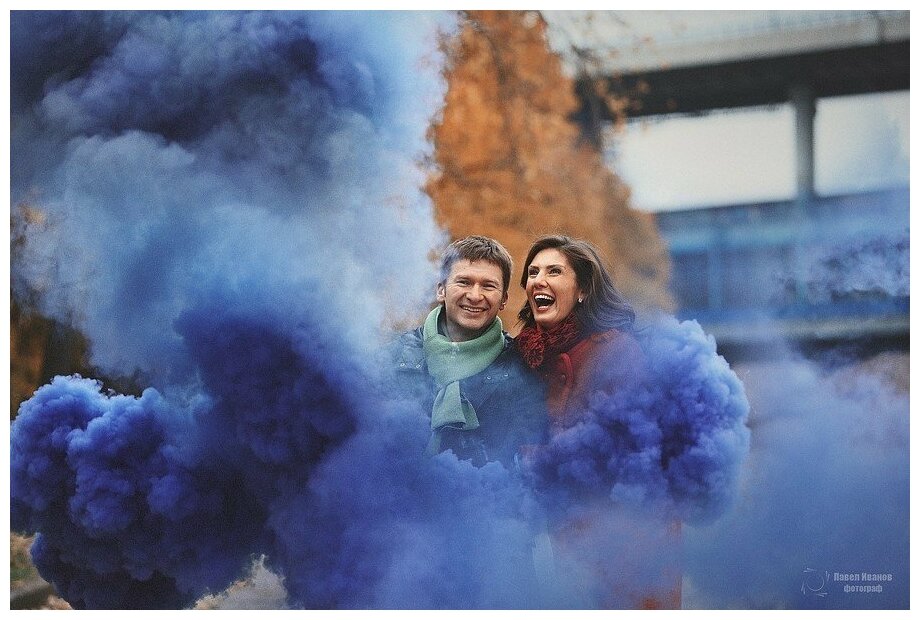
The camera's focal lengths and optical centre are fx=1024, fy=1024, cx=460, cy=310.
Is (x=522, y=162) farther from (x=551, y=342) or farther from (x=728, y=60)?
(x=728, y=60)

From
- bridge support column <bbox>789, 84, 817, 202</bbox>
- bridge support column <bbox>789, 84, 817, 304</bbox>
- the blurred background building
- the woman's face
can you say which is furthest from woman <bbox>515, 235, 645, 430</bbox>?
bridge support column <bbox>789, 84, 817, 202</bbox>

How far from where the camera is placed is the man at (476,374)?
13.1 feet

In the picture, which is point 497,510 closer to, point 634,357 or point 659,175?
point 634,357

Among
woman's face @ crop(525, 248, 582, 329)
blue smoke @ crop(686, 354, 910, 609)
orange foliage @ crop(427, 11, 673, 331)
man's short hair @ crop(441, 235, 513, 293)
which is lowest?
blue smoke @ crop(686, 354, 910, 609)

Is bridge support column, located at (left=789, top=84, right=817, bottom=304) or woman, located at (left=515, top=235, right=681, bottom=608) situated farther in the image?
bridge support column, located at (left=789, top=84, right=817, bottom=304)

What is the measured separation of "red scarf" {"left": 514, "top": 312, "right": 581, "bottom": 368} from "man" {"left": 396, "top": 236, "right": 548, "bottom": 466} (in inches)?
1.8

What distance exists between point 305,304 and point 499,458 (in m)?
0.98

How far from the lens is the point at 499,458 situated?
157 inches

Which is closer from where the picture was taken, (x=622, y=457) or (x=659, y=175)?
(x=622, y=457)

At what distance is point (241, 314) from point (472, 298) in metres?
0.92

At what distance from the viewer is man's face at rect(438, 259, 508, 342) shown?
402 centimetres

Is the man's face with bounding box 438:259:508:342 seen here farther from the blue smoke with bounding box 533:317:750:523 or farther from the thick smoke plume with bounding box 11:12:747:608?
the blue smoke with bounding box 533:317:750:523

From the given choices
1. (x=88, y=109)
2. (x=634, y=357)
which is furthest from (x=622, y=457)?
(x=88, y=109)

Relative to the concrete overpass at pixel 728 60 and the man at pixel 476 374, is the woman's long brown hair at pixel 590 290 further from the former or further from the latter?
the concrete overpass at pixel 728 60
